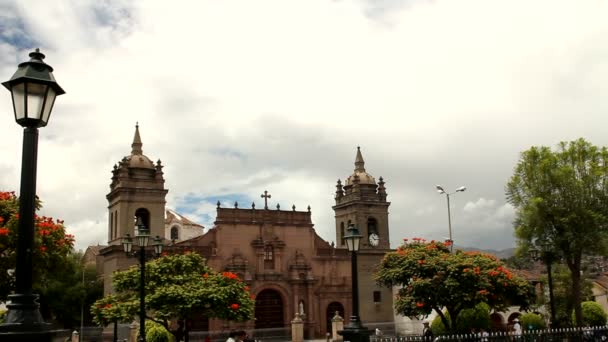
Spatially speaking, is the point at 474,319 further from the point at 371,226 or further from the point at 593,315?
the point at 371,226

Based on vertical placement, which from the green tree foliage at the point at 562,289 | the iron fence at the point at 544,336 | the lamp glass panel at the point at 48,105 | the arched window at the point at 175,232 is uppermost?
the arched window at the point at 175,232

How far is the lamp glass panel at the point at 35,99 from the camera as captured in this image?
19.8 feet

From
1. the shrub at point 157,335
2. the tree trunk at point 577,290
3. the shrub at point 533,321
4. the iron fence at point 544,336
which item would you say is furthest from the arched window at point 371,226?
the iron fence at point 544,336

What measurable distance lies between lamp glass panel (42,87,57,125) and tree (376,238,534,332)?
21.3m

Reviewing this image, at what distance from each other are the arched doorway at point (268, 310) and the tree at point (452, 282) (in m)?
15.1

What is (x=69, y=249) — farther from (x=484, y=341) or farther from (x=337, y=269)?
(x=337, y=269)

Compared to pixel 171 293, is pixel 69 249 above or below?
above

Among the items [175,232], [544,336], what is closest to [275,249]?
[544,336]

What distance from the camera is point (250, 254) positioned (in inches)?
1623

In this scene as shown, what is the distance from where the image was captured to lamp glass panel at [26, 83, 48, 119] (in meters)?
6.04

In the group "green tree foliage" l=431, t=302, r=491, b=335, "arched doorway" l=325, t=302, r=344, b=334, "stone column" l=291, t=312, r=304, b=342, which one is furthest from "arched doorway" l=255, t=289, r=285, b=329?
"green tree foliage" l=431, t=302, r=491, b=335

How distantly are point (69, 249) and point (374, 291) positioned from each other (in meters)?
24.0

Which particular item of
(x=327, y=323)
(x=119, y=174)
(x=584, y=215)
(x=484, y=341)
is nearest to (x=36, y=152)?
(x=484, y=341)

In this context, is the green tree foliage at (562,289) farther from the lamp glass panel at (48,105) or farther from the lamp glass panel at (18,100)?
the lamp glass panel at (18,100)
